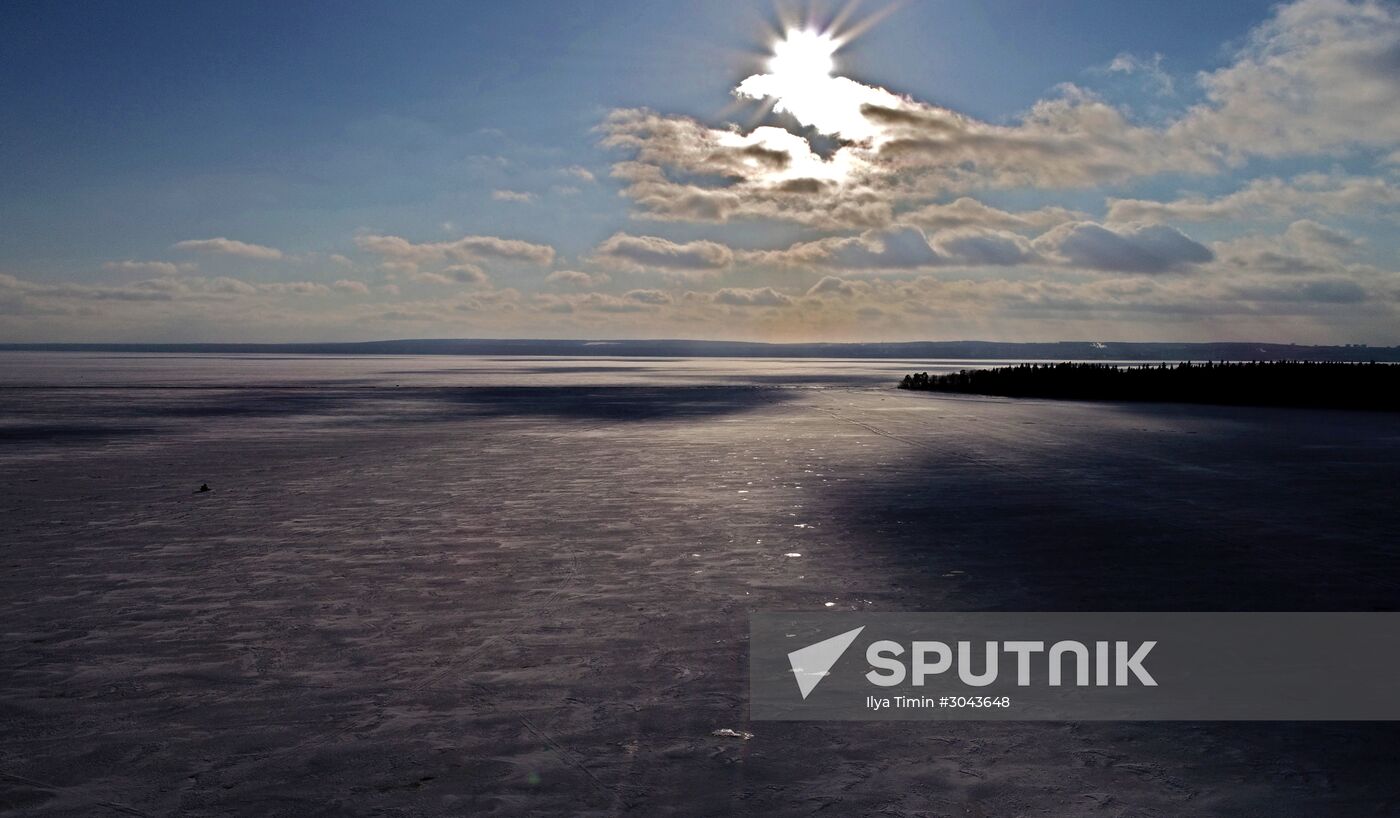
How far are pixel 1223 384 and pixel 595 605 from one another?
145 ft

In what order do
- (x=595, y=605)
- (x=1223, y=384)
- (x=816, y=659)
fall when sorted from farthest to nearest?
(x=1223, y=384)
(x=595, y=605)
(x=816, y=659)

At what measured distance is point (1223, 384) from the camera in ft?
148

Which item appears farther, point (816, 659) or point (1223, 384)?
point (1223, 384)

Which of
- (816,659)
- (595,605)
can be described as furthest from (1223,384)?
(816,659)

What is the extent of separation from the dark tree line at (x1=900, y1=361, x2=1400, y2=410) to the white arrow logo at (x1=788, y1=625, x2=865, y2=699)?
39.7 meters

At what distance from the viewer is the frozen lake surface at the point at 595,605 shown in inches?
193

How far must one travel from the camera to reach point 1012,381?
5403 cm

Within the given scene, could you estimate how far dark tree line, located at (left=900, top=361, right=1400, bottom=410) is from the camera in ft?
133

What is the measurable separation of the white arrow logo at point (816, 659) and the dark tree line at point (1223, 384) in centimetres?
3974

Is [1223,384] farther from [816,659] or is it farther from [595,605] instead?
[816,659]

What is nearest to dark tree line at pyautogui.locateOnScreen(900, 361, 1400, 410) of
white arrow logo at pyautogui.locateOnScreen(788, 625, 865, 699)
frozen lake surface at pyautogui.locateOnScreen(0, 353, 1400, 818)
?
frozen lake surface at pyautogui.locateOnScreen(0, 353, 1400, 818)

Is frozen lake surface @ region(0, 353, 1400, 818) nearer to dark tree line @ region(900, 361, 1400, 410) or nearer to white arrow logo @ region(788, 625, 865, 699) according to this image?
white arrow logo @ region(788, 625, 865, 699)

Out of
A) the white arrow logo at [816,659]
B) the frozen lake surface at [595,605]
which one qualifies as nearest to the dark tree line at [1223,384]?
the frozen lake surface at [595,605]

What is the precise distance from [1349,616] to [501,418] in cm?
2771
